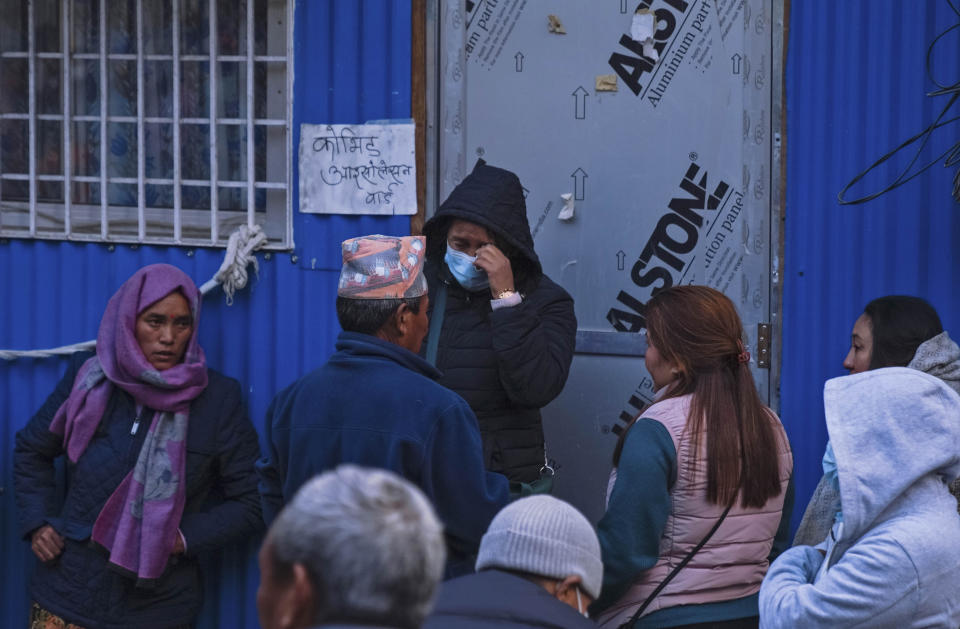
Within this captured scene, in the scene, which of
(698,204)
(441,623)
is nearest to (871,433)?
(441,623)

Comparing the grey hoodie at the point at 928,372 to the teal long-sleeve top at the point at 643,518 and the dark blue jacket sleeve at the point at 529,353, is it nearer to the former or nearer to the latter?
the teal long-sleeve top at the point at 643,518

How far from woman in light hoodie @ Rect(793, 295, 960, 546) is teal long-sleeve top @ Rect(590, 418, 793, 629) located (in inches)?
30.1

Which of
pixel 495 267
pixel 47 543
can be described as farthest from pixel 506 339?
pixel 47 543

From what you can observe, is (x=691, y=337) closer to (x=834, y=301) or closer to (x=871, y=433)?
(x=871, y=433)

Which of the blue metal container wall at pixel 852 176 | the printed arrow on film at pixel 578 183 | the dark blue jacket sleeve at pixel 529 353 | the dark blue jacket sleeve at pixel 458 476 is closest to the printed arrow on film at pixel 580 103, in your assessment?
the printed arrow on film at pixel 578 183

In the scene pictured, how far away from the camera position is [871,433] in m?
2.39

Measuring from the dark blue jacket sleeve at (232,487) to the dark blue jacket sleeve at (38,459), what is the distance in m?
0.55

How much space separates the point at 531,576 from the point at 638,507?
2.61ft

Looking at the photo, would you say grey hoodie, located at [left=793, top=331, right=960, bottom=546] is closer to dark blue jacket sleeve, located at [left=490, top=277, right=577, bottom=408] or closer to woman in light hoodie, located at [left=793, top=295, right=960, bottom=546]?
woman in light hoodie, located at [left=793, top=295, right=960, bottom=546]

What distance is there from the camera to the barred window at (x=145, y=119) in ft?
14.2

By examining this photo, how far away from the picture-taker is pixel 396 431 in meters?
2.72

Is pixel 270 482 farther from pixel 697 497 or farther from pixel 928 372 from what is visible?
pixel 928 372

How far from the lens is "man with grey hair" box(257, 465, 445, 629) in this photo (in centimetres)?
136

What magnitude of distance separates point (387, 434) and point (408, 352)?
0.72ft
